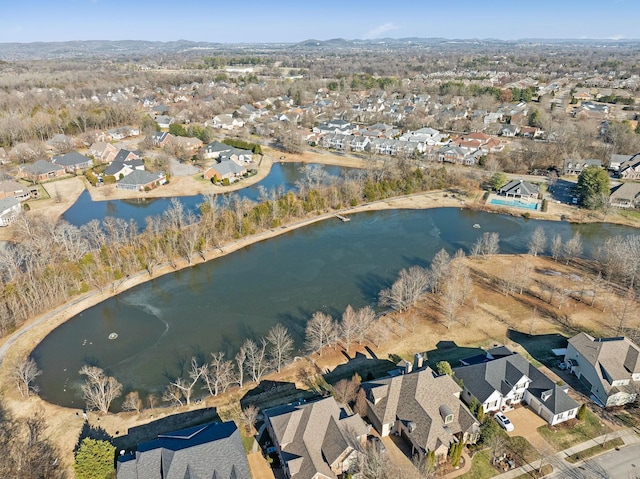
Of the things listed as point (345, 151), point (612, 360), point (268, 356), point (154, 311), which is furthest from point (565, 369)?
point (345, 151)

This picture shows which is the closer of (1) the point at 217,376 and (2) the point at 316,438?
(2) the point at 316,438

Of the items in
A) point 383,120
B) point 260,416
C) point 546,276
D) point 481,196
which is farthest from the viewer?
point 383,120

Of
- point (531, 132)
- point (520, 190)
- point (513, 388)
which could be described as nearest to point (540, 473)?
point (513, 388)

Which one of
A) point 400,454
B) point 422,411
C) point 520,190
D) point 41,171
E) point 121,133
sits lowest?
point 400,454

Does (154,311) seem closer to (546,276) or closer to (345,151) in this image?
(546,276)

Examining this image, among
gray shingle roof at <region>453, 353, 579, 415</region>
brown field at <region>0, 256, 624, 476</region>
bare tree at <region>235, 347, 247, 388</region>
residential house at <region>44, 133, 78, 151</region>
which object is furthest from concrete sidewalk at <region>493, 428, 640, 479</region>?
residential house at <region>44, 133, 78, 151</region>

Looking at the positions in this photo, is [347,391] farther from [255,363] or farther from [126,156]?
[126,156]

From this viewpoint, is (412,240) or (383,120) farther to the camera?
(383,120)
